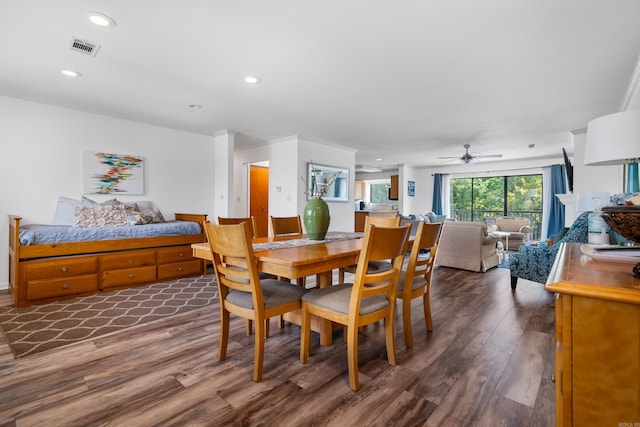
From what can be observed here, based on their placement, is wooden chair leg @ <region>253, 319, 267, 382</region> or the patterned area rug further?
the patterned area rug

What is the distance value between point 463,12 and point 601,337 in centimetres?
201

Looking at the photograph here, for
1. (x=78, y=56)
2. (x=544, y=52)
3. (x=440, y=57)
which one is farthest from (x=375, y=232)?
(x=78, y=56)

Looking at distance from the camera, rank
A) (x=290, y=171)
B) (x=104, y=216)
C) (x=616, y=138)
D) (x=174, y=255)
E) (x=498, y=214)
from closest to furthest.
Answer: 1. (x=616, y=138)
2. (x=104, y=216)
3. (x=174, y=255)
4. (x=290, y=171)
5. (x=498, y=214)

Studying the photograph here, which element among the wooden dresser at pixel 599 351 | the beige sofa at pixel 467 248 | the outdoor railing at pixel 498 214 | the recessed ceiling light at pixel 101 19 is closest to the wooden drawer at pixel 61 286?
the recessed ceiling light at pixel 101 19

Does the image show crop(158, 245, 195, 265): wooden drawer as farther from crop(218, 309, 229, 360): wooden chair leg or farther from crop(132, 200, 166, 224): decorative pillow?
crop(218, 309, 229, 360): wooden chair leg

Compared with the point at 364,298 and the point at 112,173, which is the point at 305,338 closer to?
the point at 364,298

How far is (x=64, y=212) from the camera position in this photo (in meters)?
3.80

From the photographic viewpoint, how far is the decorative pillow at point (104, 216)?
3.66 metres

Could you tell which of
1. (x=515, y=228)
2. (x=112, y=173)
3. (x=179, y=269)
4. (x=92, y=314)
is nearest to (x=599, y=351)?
(x=92, y=314)

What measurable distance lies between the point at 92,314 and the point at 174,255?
52.4 inches

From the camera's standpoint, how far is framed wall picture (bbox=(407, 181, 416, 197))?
9.04 metres

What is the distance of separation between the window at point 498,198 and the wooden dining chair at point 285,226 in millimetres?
6719

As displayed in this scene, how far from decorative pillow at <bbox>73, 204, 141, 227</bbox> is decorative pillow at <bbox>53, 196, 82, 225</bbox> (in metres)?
0.17

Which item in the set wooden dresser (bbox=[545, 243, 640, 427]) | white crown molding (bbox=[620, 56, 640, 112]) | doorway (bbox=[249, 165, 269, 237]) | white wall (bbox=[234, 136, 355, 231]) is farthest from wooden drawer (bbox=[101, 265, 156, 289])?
white crown molding (bbox=[620, 56, 640, 112])
